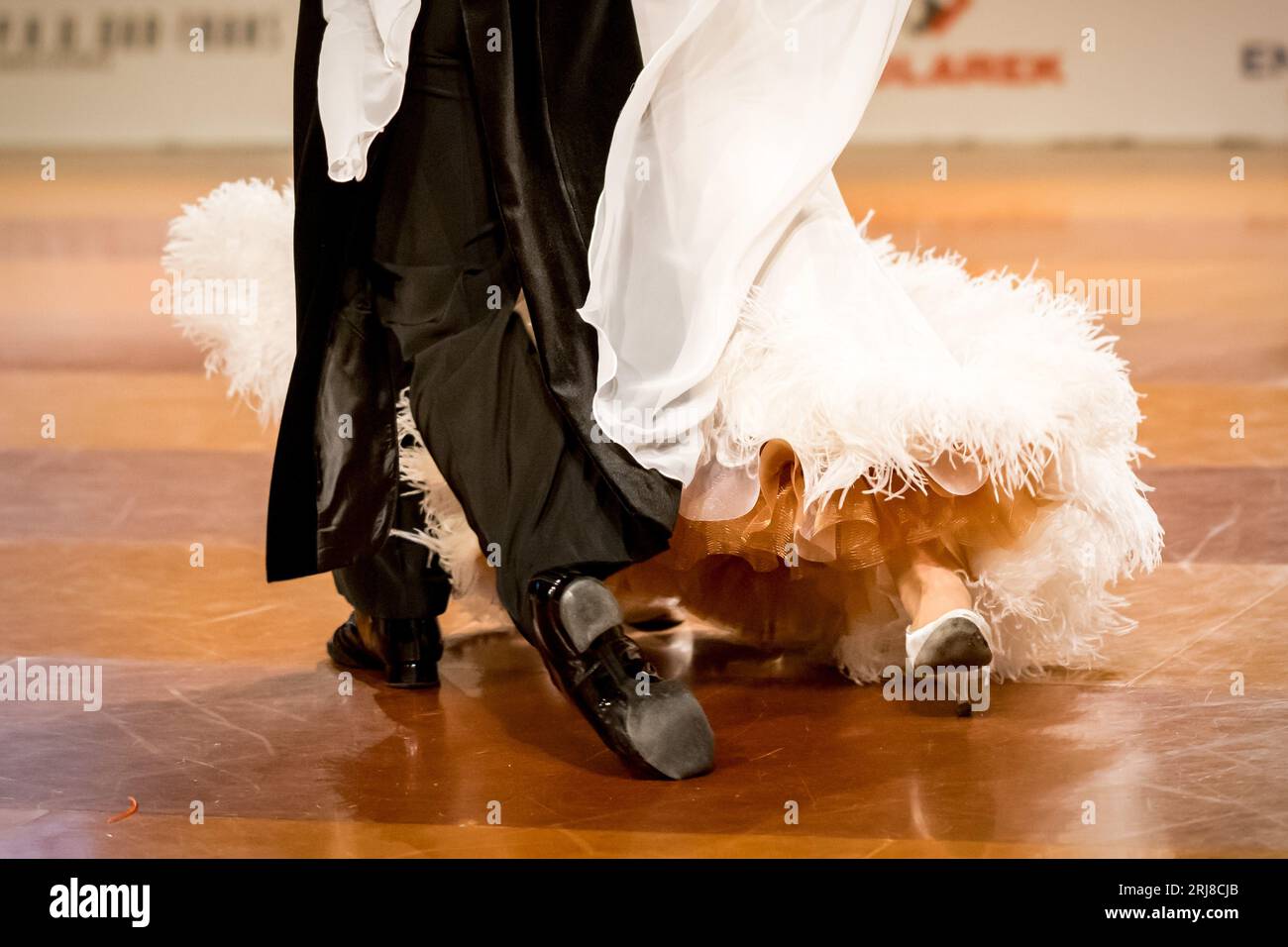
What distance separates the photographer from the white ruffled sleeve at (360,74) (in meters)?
2.04

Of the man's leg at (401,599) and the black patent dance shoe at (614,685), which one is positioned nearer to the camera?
the black patent dance shoe at (614,685)

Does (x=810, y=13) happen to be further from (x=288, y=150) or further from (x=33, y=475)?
(x=288, y=150)

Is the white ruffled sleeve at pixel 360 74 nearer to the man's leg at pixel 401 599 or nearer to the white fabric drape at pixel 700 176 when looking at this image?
the white fabric drape at pixel 700 176

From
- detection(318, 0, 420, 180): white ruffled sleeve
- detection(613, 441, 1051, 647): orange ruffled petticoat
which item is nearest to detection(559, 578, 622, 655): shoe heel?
detection(613, 441, 1051, 647): orange ruffled petticoat

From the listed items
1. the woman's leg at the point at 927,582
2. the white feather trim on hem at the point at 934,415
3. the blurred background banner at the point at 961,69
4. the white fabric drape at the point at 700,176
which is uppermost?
the blurred background banner at the point at 961,69

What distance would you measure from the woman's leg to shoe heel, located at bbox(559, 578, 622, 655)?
0.43m

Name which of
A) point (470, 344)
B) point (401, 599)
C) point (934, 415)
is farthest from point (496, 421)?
point (934, 415)

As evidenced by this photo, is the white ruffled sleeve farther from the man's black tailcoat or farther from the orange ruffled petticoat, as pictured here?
the orange ruffled petticoat

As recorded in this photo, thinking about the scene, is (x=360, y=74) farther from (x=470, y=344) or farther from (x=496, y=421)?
(x=496, y=421)

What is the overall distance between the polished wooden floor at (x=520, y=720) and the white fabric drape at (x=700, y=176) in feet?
1.47

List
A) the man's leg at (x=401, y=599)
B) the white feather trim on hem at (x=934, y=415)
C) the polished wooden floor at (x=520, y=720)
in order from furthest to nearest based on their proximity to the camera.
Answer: the man's leg at (x=401, y=599)
the white feather trim on hem at (x=934, y=415)
the polished wooden floor at (x=520, y=720)

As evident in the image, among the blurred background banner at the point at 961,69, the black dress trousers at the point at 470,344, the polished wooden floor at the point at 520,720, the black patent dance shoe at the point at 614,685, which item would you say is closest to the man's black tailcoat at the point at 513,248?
the black dress trousers at the point at 470,344

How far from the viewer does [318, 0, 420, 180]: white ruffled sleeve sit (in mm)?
2037
